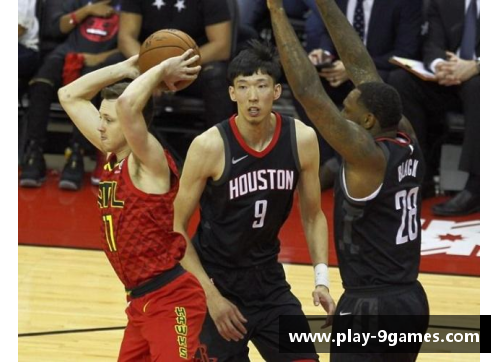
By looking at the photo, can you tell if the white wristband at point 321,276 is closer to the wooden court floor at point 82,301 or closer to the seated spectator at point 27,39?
the wooden court floor at point 82,301

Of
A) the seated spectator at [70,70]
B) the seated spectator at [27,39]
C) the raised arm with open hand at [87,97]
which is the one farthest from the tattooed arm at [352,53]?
the seated spectator at [27,39]

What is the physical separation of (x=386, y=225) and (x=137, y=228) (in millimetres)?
1198

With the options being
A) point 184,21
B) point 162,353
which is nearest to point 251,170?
point 162,353

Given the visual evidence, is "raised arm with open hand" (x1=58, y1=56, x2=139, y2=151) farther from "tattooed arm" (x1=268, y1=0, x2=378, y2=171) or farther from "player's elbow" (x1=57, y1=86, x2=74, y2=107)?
"tattooed arm" (x1=268, y1=0, x2=378, y2=171)

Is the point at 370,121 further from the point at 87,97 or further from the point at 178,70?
the point at 87,97

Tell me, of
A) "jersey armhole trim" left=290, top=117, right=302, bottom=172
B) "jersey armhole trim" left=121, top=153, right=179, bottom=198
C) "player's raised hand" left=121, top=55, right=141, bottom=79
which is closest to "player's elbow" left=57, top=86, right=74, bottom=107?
"player's raised hand" left=121, top=55, right=141, bottom=79

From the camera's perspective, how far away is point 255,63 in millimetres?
5523

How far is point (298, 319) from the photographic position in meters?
5.58

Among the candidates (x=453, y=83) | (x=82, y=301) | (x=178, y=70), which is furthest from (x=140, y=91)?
(x=453, y=83)

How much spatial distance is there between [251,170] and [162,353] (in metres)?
1.06

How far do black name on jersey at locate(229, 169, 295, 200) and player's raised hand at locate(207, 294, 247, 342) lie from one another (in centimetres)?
53

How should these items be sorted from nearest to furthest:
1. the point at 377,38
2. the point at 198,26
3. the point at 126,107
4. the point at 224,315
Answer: the point at 126,107 < the point at 224,315 < the point at 198,26 < the point at 377,38

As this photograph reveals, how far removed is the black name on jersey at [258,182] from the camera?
552cm
